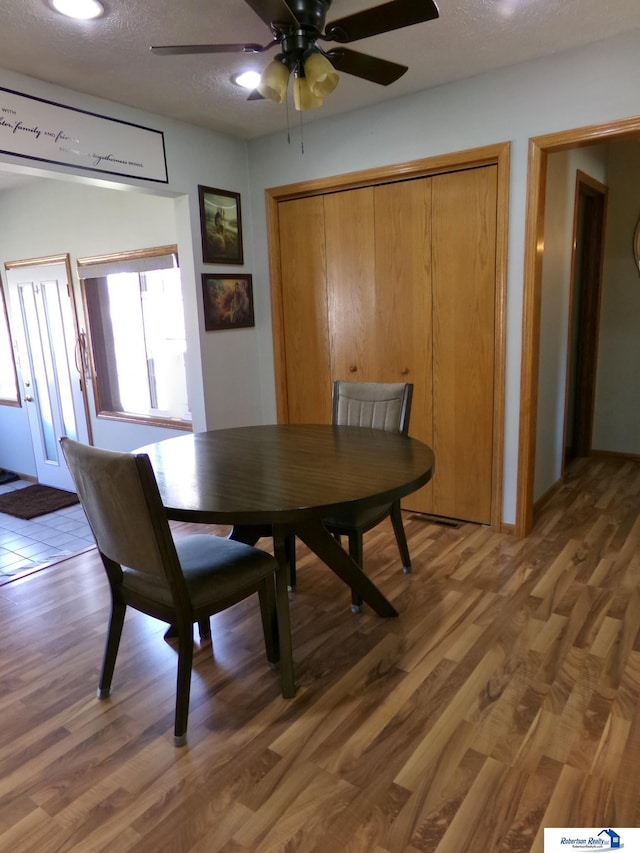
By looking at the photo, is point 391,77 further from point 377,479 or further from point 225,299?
point 225,299

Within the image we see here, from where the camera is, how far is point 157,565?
1703mm

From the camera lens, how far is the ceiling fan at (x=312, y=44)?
5.67ft

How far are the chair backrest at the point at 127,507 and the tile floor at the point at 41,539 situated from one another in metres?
1.83

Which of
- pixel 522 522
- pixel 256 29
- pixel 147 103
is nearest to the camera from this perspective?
Result: pixel 256 29

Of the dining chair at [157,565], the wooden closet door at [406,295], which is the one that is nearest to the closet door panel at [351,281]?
the wooden closet door at [406,295]

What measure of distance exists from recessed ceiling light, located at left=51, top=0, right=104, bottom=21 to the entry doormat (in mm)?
3509

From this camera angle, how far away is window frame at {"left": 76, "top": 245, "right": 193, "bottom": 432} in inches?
159

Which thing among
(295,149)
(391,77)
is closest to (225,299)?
(295,149)

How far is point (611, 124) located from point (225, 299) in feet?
7.60

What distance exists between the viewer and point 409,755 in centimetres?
172

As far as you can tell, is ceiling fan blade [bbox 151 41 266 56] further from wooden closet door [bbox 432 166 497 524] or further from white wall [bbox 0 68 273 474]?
wooden closet door [bbox 432 166 497 524]
